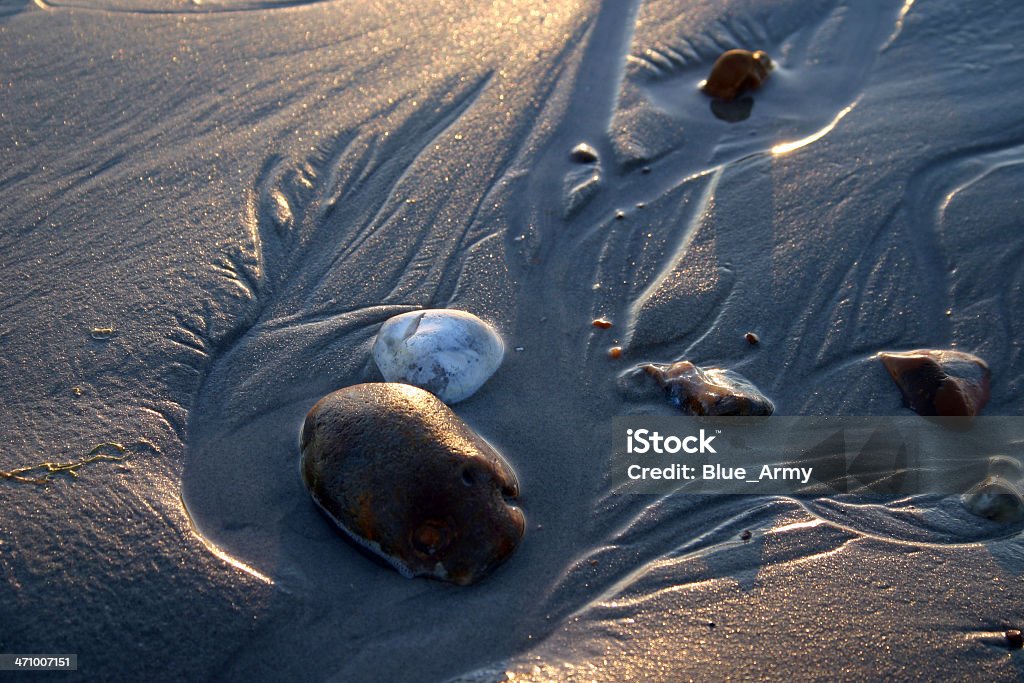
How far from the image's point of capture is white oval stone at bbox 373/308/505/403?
2658 mm

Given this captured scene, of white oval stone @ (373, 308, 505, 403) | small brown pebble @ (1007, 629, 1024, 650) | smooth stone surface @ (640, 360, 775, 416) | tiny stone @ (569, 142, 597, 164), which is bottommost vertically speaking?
small brown pebble @ (1007, 629, 1024, 650)

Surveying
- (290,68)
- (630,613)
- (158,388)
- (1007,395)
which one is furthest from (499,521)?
(290,68)

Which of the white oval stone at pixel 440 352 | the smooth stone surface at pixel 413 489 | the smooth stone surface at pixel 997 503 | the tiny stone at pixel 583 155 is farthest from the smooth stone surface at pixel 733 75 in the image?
the smooth stone surface at pixel 413 489

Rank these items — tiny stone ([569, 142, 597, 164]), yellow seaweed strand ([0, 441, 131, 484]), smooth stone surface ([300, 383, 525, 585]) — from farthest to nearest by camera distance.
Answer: tiny stone ([569, 142, 597, 164]) < yellow seaweed strand ([0, 441, 131, 484]) < smooth stone surface ([300, 383, 525, 585])

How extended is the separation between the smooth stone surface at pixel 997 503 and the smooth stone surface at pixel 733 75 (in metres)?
2.41

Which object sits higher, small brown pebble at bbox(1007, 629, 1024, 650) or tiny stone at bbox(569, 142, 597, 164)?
tiny stone at bbox(569, 142, 597, 164)

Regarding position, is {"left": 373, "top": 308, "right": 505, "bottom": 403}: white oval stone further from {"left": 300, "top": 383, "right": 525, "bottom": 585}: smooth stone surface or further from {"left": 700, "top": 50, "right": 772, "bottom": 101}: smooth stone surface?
{"left": 700, "top": 50, "right": 772, "bottom": 101}: smooth stone surface

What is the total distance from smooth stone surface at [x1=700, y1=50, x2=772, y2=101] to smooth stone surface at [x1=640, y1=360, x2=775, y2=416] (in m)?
1.93

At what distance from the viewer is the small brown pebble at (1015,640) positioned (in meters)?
2.04

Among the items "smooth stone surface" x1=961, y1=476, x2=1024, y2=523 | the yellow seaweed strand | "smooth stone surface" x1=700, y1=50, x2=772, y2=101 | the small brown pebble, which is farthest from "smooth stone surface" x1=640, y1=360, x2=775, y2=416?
"smooth stone surface" x1=700, y1=50, x2=772, y2=101

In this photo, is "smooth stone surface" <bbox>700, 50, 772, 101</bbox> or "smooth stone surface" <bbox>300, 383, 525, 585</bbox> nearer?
"smooth stone surface" <bbox>300, 383, 525, 585</bbox>

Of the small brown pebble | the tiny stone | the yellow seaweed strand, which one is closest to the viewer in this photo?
the small brown pebble

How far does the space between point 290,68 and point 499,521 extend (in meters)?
2.95

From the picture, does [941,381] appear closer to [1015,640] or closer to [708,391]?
[708,391]
